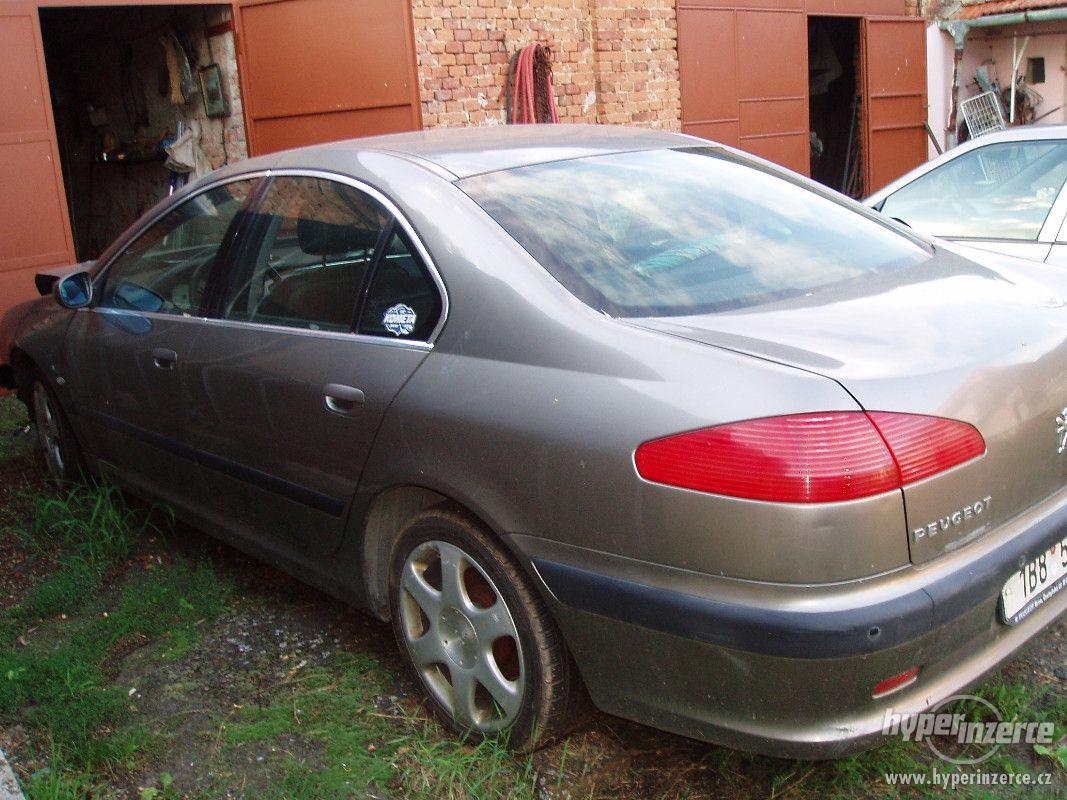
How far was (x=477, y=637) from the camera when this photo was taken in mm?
2750

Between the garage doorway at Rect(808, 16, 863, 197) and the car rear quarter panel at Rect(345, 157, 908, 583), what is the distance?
11582 mm

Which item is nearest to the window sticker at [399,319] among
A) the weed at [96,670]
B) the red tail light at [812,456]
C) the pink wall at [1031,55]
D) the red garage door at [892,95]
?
the red tail light at [812,456]

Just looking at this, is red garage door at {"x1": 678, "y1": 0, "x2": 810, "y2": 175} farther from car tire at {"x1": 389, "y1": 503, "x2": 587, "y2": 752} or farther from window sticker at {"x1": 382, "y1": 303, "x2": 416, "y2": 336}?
car tire at {"x1": 389, "y1": 503, "x2": 587, "y2": 752}

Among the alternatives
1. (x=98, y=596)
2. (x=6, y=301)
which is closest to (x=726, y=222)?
(x=98, y=596)

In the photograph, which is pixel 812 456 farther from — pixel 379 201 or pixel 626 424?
pixel 379 201

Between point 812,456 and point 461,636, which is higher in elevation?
point 812,456

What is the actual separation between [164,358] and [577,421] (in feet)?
6.22

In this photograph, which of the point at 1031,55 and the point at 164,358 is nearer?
the point at 164,358

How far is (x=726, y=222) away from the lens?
305cm

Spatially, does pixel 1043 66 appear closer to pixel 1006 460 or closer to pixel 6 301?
pixel 6 301

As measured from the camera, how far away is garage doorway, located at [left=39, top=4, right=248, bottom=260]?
9.16m

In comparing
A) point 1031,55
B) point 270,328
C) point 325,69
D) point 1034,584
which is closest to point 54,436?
point 270,328

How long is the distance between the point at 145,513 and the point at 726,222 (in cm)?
287

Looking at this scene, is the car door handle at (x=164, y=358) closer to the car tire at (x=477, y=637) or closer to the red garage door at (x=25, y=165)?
the car tire at (x=477, y=637)
